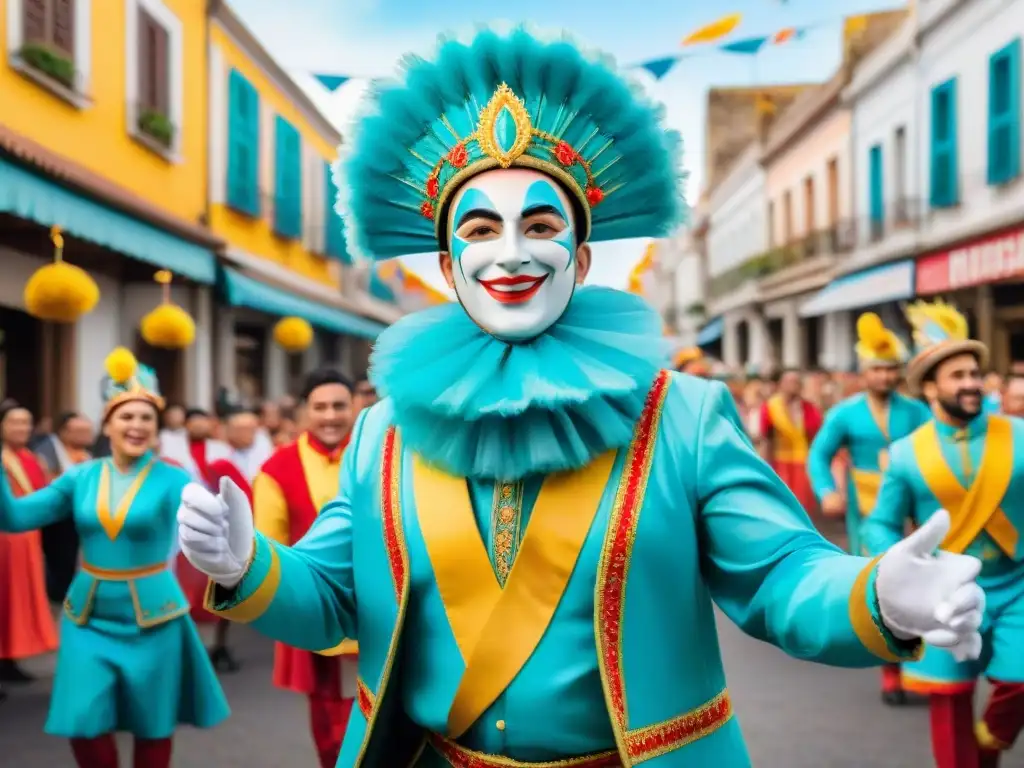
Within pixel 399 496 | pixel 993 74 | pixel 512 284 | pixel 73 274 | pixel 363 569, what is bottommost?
pixel 363 569

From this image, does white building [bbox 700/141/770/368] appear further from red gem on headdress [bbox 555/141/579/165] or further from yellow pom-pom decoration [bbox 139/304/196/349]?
red gem on headdress [bbox 555/141/579/165]

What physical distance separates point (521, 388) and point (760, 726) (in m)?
3.90

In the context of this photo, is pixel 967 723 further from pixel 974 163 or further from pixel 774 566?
pixel 974 163

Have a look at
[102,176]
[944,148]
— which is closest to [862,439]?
[102,176]

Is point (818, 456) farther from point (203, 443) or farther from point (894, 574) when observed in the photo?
point (894, 574)

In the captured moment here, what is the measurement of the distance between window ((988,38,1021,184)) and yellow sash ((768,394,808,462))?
667 centimetres

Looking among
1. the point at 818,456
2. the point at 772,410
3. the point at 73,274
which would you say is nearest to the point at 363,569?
the point at 818,456

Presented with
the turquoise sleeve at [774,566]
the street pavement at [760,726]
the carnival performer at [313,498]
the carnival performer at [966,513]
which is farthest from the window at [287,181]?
the turquoise sleeve at [774,566]

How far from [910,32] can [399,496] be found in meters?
18.7

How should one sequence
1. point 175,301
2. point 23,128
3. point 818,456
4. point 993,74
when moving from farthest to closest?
point 993,74, point 175,301, point 23,128, point 818,456

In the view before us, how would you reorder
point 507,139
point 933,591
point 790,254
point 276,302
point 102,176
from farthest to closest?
1. point 790,254
2. point 276,302
3. point 102,176
4. point 507,139
5. point 933,591

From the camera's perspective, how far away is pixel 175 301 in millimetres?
13852

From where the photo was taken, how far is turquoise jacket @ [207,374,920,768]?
212cm

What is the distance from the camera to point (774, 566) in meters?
2.12
